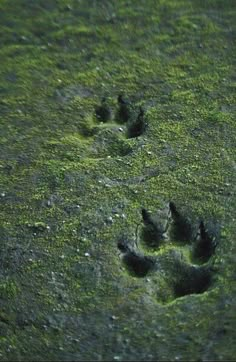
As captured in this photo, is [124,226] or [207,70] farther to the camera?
[207,70]

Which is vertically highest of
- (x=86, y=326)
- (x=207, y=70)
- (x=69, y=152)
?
(x=207, y=70)

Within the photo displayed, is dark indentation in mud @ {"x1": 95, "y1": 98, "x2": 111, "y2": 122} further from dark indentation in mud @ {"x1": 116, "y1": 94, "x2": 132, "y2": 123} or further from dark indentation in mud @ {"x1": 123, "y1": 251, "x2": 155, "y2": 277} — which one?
dark indentation in mud @ {"x1": 123, "y1": 251, "x2": 155, "y2": 277}

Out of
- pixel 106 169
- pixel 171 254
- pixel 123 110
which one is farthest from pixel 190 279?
pixel 123 110

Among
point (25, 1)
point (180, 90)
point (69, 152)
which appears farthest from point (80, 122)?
point (25, 1)

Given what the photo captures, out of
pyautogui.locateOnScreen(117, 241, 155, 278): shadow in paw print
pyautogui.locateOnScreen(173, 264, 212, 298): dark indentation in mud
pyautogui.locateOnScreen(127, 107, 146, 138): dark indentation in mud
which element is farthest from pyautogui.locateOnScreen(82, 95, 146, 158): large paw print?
pyautogui.locateOnScreen(173, 264, 212, 298): dark indentation in mud

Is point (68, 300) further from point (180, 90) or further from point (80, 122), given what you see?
point (180, 90)

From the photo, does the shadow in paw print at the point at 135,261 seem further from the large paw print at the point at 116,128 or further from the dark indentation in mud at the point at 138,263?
the large paw print at the point at 116,128
